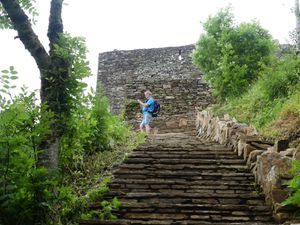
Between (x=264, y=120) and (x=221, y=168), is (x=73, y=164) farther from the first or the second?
(x=264, y=120)

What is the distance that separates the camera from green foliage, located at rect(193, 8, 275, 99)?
13.0m

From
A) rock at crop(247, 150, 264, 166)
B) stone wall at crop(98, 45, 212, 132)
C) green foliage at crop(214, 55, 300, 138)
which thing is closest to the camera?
rock at crop(247, 150, 264, 166)

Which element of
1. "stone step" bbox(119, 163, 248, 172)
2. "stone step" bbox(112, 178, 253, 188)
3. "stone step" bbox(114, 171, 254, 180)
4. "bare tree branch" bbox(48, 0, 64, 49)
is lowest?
"stone step" bbox(112, 178, 253, 188)

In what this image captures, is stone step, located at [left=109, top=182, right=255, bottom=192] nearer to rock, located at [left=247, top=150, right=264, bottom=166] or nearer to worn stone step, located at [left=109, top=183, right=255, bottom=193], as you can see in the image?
worn stone step, located at [left=109, top=183, right=255, bottom=193]

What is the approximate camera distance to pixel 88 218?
5586mm

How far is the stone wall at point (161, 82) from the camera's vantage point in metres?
16.8

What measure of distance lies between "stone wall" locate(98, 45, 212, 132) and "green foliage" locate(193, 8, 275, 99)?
1852 mm

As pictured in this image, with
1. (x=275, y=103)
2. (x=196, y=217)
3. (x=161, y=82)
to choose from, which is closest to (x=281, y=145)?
(x=196, y=217)

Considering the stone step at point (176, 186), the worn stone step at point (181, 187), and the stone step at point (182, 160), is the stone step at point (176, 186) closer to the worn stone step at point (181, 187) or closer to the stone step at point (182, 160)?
the worn stone step at point (181, 187)

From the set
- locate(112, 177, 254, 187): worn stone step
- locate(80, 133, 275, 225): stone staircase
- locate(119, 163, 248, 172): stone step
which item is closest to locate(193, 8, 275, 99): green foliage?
locate(80, 133, 275, 225): stone staircase

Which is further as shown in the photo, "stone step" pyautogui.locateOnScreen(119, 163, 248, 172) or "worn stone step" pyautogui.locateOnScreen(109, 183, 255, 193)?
"stone step" pyautogui.locateOnScreen(119, 163, 248, 172)

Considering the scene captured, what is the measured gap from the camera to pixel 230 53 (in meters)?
13.4

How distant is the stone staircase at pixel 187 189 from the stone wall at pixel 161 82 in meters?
6.39

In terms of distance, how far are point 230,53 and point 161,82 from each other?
5381 mm
